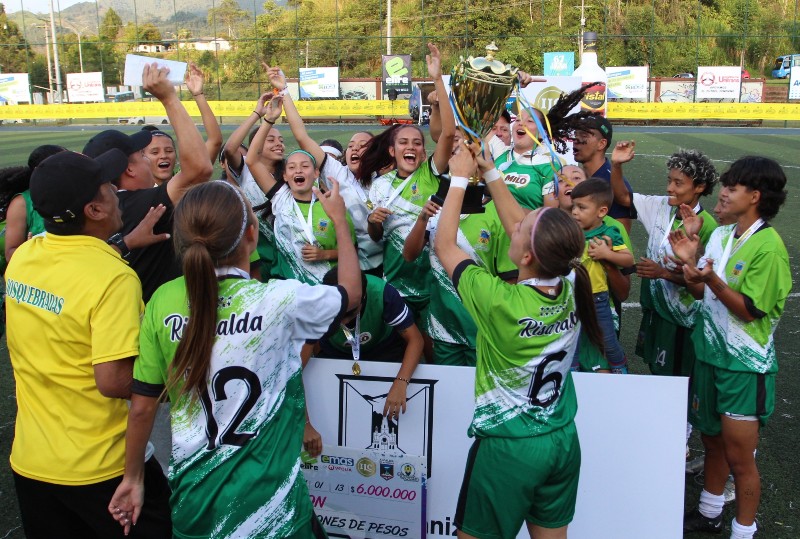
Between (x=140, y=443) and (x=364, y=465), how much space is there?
1.48 meters

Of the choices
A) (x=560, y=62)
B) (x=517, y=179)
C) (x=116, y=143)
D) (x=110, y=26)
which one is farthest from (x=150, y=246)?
(x=110, y=26)

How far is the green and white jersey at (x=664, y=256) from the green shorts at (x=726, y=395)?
0.51 m

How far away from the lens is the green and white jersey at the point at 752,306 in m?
3.50

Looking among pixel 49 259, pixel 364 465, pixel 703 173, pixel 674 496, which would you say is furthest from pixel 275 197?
pixel 674 496

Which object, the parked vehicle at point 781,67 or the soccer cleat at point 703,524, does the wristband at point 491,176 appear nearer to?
the soccer cleat at point 703,524

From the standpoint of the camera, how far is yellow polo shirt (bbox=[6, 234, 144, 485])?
97.2 inches

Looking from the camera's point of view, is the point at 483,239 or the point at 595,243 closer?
the point at 595,243

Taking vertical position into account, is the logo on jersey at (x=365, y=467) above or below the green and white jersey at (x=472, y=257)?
below

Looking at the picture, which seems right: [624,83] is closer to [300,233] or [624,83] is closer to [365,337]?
[300,233]

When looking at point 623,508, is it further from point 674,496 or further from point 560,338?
point 560,338

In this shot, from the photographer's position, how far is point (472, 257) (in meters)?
4.15

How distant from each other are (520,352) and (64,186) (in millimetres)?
1801

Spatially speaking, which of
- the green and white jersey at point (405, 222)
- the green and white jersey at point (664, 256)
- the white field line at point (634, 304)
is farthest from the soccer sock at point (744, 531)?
the white field line at point (634, 304)

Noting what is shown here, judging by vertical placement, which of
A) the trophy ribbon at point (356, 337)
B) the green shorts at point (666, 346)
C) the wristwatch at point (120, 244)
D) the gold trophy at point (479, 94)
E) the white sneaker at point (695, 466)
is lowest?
the white sneaker at point (695, 466)
